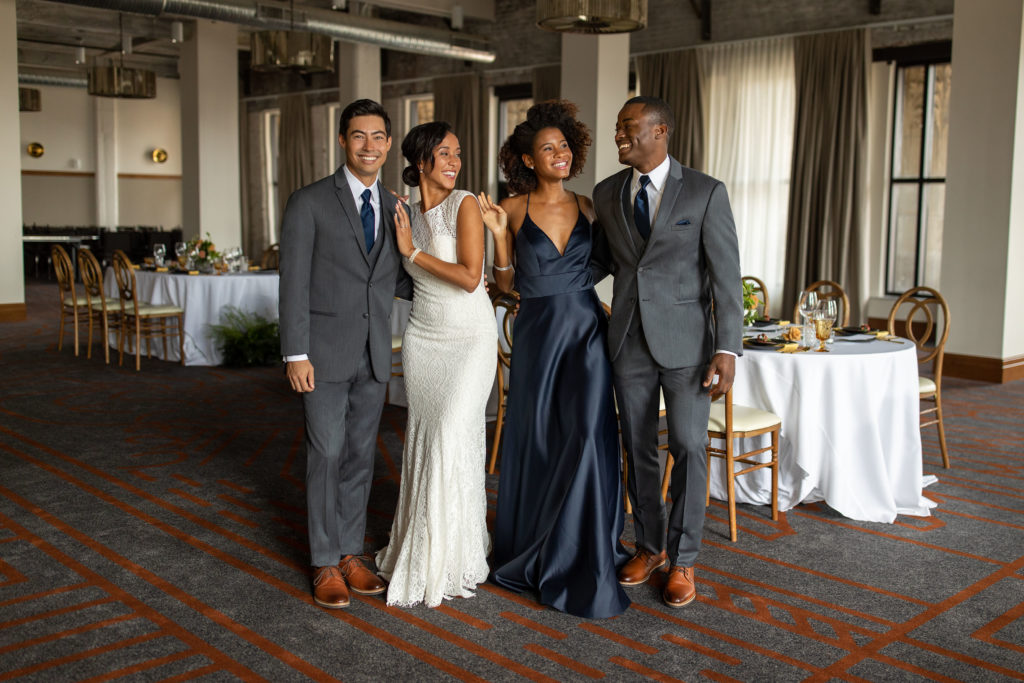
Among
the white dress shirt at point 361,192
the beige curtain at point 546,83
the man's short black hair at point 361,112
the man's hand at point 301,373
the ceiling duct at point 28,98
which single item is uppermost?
the ceiling duct at point 28,98

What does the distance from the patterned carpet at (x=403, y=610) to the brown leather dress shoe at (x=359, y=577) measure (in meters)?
0.05

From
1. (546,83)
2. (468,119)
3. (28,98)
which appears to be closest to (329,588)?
(546,83)

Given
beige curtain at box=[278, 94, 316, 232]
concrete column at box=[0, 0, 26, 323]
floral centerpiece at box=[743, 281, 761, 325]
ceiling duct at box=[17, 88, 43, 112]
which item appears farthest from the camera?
ceiling duct at box=[17, 88, 43, 112]

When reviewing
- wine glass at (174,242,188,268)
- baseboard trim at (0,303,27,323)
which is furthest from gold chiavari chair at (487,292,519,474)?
baseboard trim at (0,303,27,323)

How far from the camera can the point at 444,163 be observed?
11.4ft

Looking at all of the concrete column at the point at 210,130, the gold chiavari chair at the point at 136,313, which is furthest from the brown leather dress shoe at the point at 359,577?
the concrete column at the point at 210,130

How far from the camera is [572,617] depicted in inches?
136

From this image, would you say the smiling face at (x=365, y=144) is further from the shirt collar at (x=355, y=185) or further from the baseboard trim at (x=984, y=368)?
the baseboard trim at (x=984, y=368)

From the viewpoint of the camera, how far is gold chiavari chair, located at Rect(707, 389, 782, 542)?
431 cm

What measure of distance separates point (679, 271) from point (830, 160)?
8.17 m

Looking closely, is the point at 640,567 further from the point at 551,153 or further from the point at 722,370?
the point at 551,153

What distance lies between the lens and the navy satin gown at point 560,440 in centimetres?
354

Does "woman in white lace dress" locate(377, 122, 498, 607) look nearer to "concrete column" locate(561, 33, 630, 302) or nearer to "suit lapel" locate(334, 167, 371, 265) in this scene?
"suit lapel" locate(334, 167, 371, 265)

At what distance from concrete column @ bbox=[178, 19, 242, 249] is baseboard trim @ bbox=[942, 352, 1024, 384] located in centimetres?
966
